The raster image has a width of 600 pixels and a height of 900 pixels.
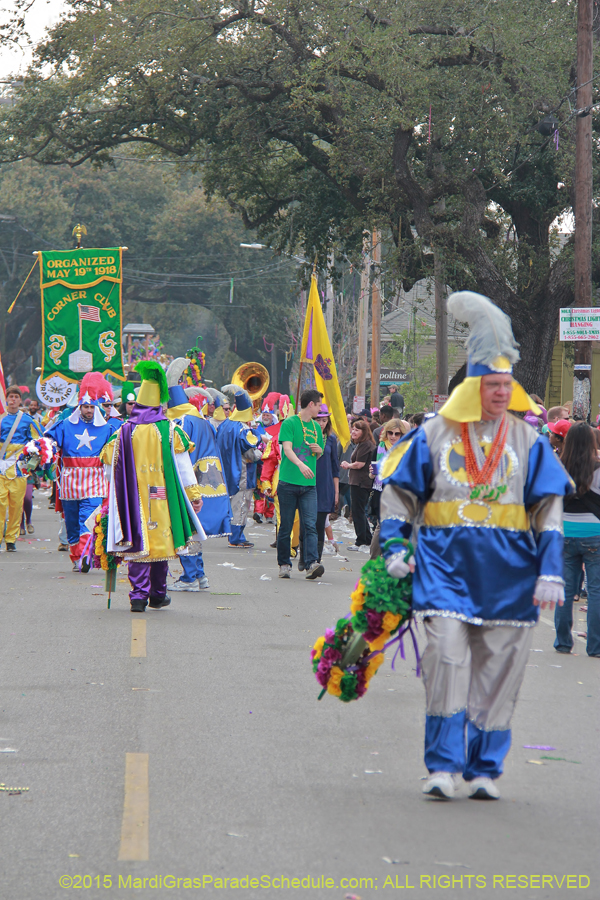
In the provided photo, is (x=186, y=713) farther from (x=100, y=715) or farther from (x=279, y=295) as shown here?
(x=279, y=295)

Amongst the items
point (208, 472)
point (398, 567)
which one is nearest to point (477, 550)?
point (398, 567)

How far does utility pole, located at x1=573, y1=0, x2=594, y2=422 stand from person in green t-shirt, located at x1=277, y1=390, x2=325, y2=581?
6218 mm

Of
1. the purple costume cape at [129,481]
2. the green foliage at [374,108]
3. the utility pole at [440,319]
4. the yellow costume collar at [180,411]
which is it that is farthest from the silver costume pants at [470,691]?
the utility pole at [440,319]

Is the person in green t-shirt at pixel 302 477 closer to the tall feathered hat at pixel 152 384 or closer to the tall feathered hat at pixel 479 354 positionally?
the tall feathered hat at pixel 152 384

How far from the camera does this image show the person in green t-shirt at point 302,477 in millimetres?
12008

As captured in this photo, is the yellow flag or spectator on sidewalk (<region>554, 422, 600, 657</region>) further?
the yellow flag

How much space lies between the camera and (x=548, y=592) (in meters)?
4.80

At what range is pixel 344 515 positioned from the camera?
21719 mm

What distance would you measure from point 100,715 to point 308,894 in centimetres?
264

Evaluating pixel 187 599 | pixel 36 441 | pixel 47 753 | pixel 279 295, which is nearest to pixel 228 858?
pixel 47 753

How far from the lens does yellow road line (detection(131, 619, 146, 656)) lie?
319 inches

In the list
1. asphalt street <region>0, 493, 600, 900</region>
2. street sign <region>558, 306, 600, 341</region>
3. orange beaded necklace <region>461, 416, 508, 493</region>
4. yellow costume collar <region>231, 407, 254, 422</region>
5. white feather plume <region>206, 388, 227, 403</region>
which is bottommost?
asphalt street <region>0, 493, 600, 900</region>

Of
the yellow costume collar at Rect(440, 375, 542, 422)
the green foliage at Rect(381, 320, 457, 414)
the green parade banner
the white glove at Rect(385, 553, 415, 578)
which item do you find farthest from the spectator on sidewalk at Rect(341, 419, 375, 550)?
the green foliage at Rect(381, 320, 457, 414)

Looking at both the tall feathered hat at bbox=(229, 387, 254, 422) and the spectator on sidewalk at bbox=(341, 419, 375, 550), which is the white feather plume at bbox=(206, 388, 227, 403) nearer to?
the tall feathered hat at bbox=(229, 387, 254, 422)
